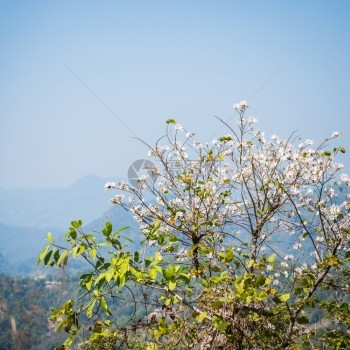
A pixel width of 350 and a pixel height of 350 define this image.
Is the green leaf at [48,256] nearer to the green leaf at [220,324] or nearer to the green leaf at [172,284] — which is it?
the green leaf at [172,284]

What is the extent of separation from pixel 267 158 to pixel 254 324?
3.28m

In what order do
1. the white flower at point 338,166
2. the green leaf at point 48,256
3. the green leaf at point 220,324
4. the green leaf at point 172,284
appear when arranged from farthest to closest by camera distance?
1. the white flower at point 338,166
2. the green leaf at point 220,324
3. the green leaf at point 172,284
4. the green leaf at point 48,256

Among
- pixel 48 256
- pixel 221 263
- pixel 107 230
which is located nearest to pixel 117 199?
pixel 221 263

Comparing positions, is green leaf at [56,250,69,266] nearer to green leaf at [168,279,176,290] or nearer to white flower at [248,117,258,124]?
green leaf at [168,279,176,290]

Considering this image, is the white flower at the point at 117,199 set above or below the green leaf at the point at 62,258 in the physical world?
above

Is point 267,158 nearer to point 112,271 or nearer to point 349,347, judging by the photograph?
point 349,347

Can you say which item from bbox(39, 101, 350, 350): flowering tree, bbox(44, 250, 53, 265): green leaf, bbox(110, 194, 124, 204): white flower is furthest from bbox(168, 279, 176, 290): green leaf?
bbox(110, 194, 124, 204): white flower

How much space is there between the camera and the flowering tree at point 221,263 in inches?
101

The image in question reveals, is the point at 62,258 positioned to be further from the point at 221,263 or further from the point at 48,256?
the point at 221,263

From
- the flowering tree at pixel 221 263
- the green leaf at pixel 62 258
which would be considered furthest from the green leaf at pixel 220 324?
the green leaf at pixel 62 258

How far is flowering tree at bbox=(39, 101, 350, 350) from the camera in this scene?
8.40 ft

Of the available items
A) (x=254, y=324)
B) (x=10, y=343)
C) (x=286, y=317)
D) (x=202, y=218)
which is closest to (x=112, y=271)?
(x=254, y=324)

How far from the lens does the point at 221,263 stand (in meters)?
4.54

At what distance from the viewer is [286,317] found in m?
3.99
